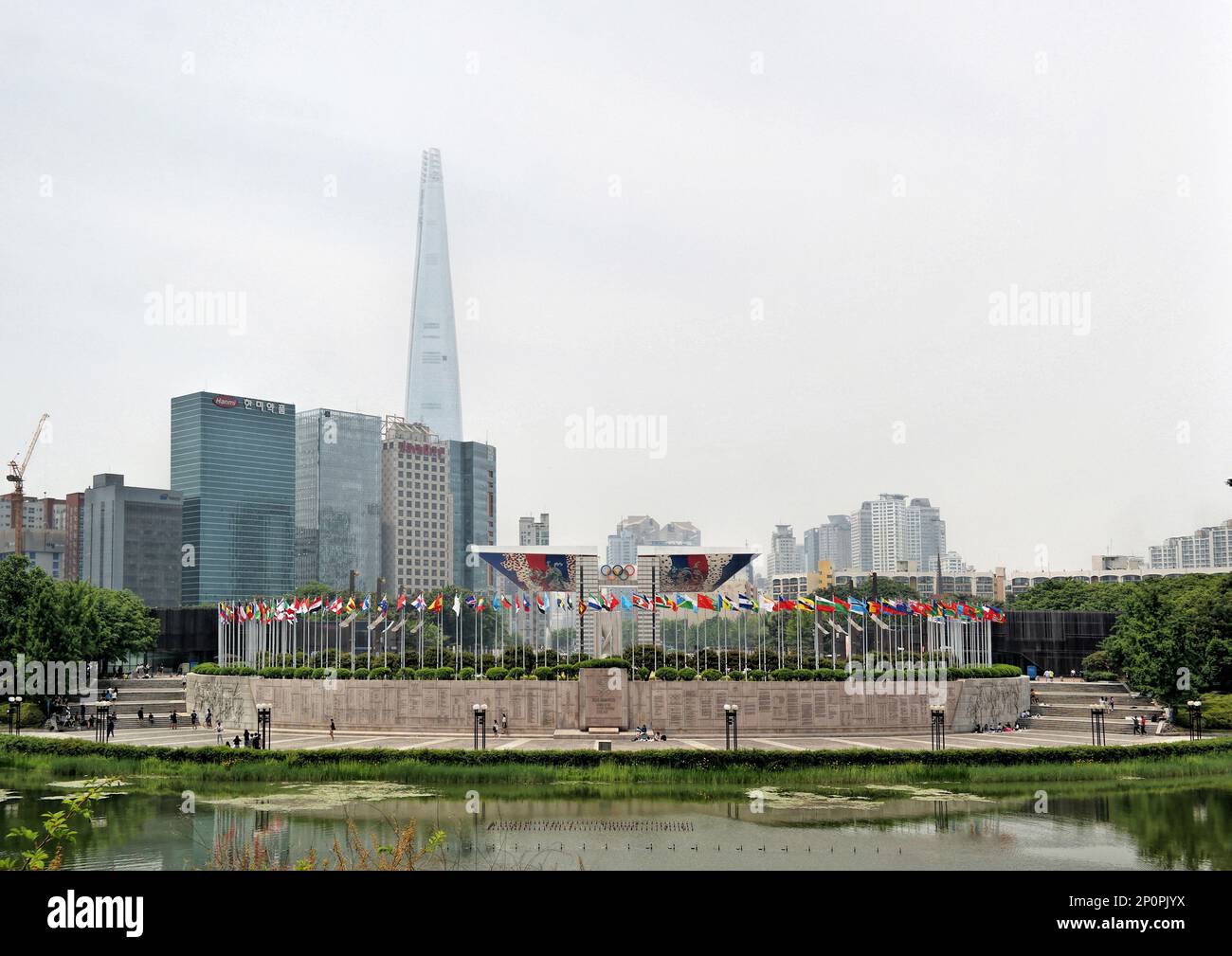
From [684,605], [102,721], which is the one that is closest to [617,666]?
[684,605]

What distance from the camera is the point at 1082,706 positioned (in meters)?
61.3

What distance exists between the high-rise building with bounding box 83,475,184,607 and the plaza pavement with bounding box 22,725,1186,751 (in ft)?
428

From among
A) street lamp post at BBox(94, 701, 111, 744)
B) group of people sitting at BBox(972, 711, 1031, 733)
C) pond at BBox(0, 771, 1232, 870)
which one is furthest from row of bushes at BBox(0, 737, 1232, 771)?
group of people sitting at BBox(972, 711, 1031, 733)

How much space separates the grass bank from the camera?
1585 inches

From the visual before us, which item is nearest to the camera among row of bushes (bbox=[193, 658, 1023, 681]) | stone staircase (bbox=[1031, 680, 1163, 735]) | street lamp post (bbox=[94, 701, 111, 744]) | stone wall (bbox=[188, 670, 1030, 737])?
street lamp post (bbox=[94, 701, 111, 744])

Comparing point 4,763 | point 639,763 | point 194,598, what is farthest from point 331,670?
point 194,598

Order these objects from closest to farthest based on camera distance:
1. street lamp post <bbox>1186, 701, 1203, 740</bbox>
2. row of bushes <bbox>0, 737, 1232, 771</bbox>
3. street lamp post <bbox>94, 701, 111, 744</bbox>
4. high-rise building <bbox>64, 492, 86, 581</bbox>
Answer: row of bushes <bbox>0, 737, 1232, 771</bbox> → street lamp post <bbox>1186, 701, 1203, 740</bbox> → street lamp post <bbox>94, 701, 111, 744</bbox> → high-rise building <bbox>64, 492, 86, 581</bbox>

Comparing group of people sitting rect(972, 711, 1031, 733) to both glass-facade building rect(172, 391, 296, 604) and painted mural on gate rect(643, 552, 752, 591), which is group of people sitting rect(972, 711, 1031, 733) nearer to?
painted mural on gate rect(643, 552, 752, 591)

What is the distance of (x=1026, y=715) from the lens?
2307 inches

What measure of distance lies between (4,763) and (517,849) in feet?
93.9

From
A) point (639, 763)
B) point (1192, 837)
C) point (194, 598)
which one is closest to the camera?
point (1192, 837)

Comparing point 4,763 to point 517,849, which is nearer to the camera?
point 517,849

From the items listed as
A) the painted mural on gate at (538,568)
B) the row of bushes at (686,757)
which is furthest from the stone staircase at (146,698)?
the painted mural on gate at (538,568)
